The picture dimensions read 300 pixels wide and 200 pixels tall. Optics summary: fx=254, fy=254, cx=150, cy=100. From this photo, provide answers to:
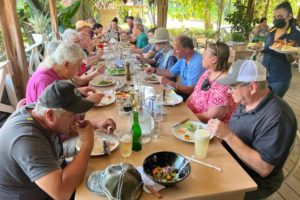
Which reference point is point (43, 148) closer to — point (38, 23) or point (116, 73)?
point (116, 73)

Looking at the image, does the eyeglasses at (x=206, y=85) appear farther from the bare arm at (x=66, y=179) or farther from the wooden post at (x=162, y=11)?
the wooden post at (x=162, y=11)

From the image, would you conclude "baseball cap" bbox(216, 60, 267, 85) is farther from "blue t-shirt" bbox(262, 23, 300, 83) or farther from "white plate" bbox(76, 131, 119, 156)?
"blue t-shirt" bbox(262, 23, 300, 83)

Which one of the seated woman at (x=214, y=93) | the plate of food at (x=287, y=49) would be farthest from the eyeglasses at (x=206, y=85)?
the plate of food at (x=287, y=49)

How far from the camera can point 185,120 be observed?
1779 mm

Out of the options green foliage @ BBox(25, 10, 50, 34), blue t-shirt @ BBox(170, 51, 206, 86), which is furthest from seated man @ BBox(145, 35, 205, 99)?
green foliage @ BBox(25, 10, 50, 34)

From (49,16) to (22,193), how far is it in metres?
5.04

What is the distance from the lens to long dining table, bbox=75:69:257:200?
112cm

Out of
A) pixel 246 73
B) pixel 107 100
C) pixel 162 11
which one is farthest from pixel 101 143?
pixel 162 11

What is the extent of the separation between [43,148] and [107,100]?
1.07m

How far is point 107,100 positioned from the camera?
2143 millimetres

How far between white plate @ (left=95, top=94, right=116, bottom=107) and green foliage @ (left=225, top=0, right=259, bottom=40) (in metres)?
5.71

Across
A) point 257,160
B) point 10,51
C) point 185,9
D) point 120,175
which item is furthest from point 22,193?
point 185,9

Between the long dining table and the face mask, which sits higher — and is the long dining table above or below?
below

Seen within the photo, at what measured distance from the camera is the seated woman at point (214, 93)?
6.26ft
